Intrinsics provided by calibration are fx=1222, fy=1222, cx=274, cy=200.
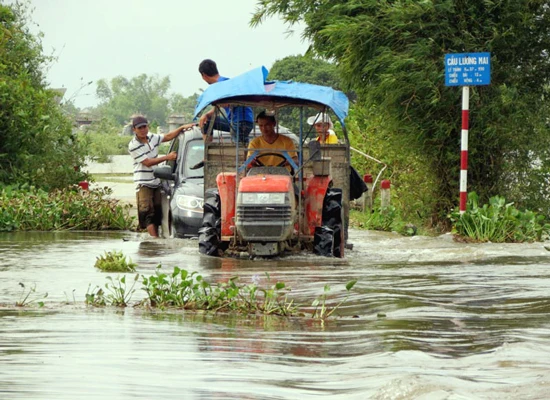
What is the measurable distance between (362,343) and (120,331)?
164 cm

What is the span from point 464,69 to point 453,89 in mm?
1461

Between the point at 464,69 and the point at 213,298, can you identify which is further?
the point at 464,69

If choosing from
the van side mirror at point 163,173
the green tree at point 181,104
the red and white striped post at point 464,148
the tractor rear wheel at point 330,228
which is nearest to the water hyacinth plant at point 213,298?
the tractor rear wheel at point 330,228

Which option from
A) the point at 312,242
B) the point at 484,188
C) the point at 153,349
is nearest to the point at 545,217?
the point at 484,188

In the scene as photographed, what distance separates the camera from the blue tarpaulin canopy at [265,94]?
45.5ft

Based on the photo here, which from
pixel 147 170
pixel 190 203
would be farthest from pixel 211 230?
pixel 147 170

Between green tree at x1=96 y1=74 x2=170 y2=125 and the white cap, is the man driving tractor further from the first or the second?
green tree at x1=96 y1=74 x2=170 y2=125

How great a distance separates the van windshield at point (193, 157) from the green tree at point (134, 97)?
12937cm

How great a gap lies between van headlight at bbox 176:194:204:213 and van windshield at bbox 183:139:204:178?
717 millimetres

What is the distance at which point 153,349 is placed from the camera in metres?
7.38

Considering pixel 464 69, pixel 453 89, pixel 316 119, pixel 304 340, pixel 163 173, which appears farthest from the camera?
pixel 453 89

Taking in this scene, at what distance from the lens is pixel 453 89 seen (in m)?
18.1

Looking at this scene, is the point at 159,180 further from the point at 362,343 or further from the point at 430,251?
the point at 362,343

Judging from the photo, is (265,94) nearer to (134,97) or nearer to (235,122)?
(235,122)
